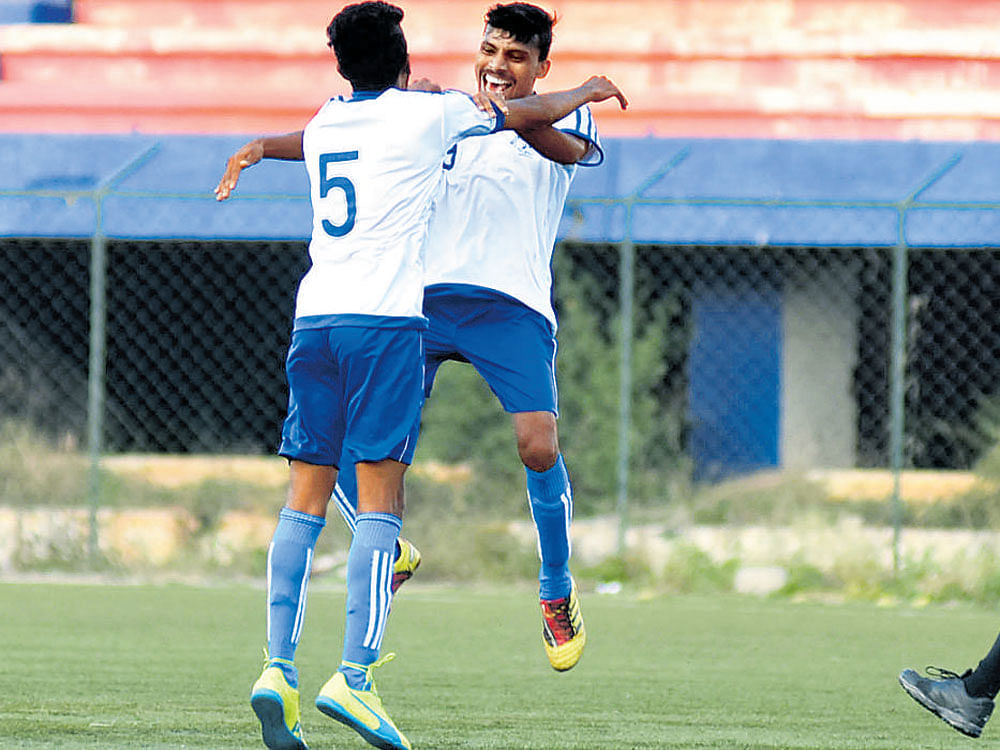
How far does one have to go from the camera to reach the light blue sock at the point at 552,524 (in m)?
5.80

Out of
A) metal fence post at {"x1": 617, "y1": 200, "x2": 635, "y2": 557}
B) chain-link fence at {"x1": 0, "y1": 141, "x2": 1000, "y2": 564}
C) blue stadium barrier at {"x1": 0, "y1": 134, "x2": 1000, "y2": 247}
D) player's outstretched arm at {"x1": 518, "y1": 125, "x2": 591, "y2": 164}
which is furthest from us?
blue stadium barrier at {"x1": 0, "y1": 134, "x2": 1000, "y2": 247}

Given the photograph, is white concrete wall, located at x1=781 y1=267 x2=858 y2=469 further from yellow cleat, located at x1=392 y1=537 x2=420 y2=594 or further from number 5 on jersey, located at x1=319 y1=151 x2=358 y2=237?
number 5 on jersey, located at x1=319 y1=151 x2=358 y2=237

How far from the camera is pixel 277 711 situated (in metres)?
4.06

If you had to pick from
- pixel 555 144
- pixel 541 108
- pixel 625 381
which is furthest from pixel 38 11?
pixel 541 108

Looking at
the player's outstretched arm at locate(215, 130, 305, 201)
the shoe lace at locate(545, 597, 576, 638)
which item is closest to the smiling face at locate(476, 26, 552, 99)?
the player's outstretched arm at locate(215, 130, 305, 201)

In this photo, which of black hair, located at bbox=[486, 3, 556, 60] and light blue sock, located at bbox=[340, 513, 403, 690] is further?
black hair, located at bbox=[486, 3, 556, 60]

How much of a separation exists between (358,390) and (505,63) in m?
1.67

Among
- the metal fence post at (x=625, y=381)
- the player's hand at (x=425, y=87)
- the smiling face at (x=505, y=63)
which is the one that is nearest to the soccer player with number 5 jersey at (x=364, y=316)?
the player's hand at (x=425, y=87)

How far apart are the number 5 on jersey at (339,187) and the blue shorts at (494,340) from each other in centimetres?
126

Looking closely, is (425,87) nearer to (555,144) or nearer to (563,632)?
(555,144)

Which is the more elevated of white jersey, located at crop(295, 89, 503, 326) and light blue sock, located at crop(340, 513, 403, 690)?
white jersey, located at crop(295, 89, 503, 326)

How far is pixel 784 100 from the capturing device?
628 inches

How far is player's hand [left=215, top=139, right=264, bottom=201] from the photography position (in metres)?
4.66

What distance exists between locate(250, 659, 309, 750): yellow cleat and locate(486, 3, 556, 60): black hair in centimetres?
242
